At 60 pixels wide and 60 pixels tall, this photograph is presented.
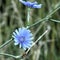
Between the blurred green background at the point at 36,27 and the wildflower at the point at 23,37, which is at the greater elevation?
the wildflower at the point at 23,37

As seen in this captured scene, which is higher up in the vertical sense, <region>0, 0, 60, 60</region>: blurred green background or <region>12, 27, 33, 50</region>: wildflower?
<region>12, 27, 33, 50</region>: wildflower

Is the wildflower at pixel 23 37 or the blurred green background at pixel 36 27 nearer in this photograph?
the wildflower at pixel 23 37

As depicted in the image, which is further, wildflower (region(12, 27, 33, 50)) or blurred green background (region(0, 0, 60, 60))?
blurred green background (region(0, 0, 60, 60))

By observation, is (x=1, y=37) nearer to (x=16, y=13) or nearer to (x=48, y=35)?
(x=16, y=13)

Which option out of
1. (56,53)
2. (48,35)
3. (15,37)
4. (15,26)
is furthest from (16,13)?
(15,37)

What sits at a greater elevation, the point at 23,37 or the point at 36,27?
the point at 23,37
